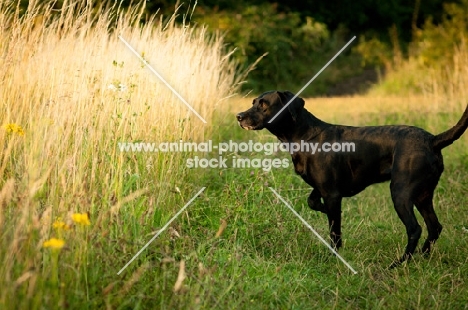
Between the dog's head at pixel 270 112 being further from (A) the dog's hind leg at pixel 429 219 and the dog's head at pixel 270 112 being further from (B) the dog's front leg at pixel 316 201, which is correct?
(A) the dog's hind leg at pixel 429 219

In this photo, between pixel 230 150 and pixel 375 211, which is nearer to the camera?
pixel 375 211

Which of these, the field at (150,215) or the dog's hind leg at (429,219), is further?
the dog's hind leg at (429,219)

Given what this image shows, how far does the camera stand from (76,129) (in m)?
3.90

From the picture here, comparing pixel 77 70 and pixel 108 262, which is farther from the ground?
pixel 77 70

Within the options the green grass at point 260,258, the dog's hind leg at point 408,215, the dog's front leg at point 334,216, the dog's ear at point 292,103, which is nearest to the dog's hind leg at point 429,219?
the green grass at point 260,258

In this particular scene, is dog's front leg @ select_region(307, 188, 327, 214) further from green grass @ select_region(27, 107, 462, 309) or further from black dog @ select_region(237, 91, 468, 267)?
green grass @ select_region(27, 107, 462, 309)

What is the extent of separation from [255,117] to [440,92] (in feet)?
24.4

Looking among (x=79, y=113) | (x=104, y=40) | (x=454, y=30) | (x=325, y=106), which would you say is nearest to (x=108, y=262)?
(x=79, y=113)

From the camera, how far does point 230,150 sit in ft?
22.2

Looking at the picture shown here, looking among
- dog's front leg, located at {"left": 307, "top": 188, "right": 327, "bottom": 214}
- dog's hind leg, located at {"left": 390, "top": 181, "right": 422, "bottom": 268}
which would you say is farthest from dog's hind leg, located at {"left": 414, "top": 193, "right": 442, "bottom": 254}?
dog's front leg, located at {"left": 307, "top": 188, "right": 327, "bottom": 214}

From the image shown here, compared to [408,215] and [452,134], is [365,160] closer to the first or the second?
[408,215]

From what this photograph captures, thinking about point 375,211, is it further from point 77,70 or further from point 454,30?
point 454,30

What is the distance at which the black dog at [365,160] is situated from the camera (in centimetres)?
427

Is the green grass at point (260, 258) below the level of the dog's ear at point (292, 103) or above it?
below
